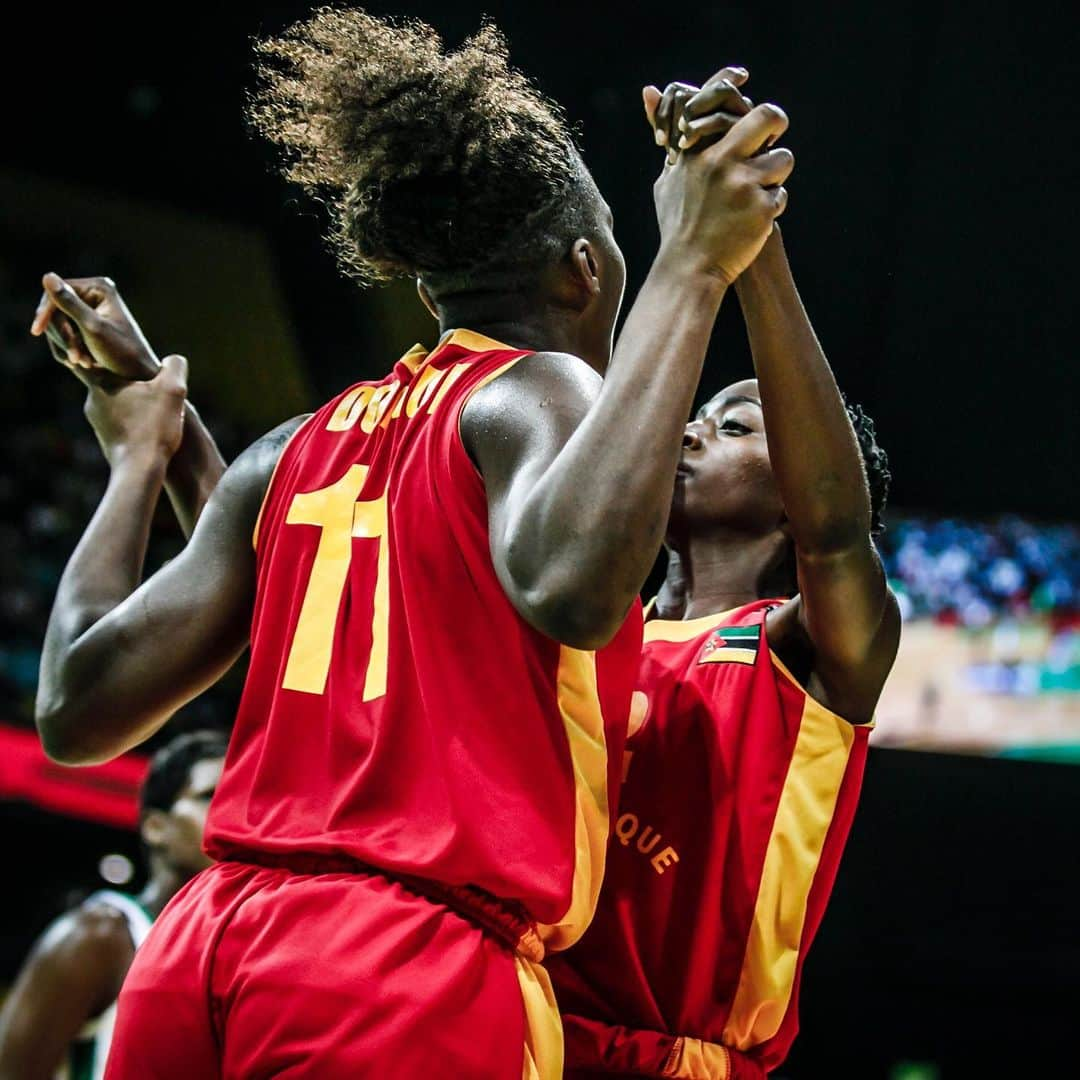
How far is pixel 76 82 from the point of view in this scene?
11.1 metres

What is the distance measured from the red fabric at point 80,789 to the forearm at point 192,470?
286 inches

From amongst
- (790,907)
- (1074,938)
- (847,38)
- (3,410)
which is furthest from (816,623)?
(3,410)

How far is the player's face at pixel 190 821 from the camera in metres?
4.68

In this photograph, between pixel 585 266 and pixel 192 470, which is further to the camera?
pixel 192 470

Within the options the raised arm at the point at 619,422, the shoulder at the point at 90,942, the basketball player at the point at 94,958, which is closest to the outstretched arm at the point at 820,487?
the raised arm at the point at 619,422

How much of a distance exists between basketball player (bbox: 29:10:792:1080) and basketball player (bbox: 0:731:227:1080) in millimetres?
2159

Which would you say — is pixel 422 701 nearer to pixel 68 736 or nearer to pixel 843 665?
pixel 68 736

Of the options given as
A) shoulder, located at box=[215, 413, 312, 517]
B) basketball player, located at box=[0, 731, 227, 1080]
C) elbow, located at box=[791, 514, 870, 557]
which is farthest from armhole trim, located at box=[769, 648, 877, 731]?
basketball player, located at box=[0, 731, 227, 1080]

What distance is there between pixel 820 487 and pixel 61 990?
9.69 feet

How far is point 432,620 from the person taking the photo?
5.67 feet

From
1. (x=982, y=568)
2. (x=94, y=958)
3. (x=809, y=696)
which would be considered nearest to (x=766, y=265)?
(x=809, y=696)

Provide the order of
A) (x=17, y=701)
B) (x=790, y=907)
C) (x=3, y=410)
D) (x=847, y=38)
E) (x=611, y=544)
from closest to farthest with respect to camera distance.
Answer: (x=611, y=544)
(x=790, y=907)
(x=847, y=38)
(x=17, y=701)
(x=3, y=410)

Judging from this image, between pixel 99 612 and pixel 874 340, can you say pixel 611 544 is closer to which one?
pixel 99 612

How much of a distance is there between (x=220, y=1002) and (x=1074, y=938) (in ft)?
33.8
